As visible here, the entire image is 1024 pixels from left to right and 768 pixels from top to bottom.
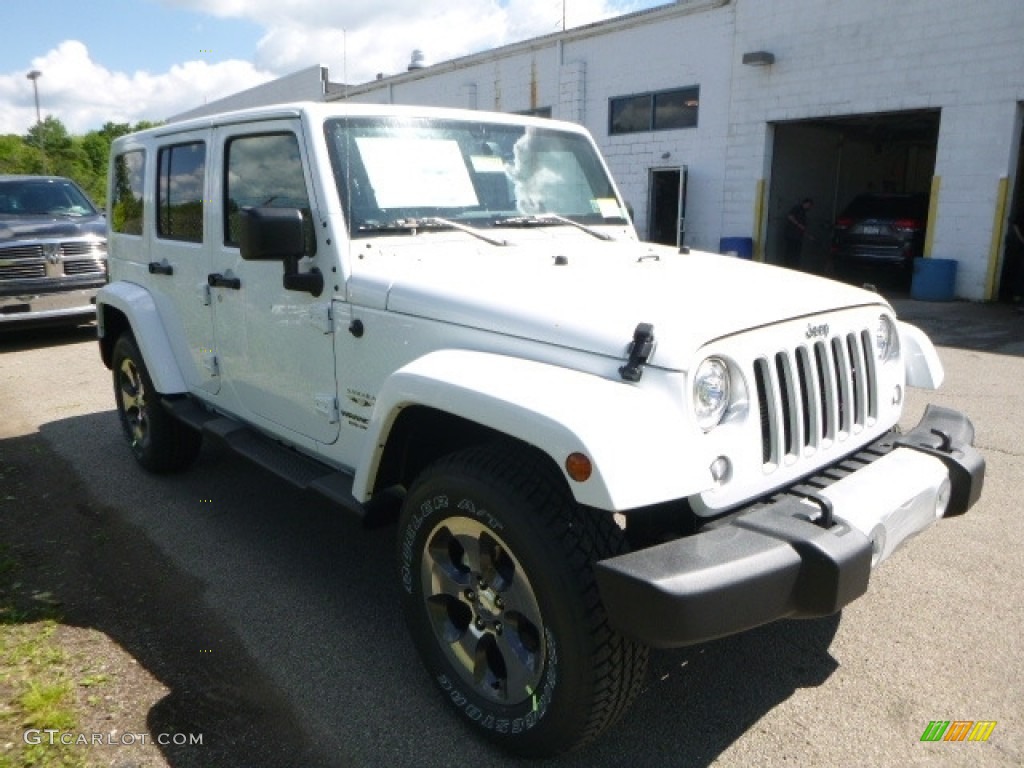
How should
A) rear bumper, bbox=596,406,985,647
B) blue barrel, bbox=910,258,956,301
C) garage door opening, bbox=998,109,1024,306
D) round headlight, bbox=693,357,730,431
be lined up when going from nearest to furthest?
rear bumper, bbox=596,406,985,647, round headlight, bbox=693,357,730,431, garage door opening, bbox=998,109,1024,306, blue barrel, bbox=910,258,956,301

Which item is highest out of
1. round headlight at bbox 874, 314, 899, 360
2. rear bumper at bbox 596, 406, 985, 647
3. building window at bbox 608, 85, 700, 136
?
building window at bbox 608, 85, 700, 136

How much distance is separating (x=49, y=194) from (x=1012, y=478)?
11.4m

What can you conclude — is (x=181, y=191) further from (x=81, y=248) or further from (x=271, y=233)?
(x=81, y=248)

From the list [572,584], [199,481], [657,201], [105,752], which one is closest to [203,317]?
[199,481]

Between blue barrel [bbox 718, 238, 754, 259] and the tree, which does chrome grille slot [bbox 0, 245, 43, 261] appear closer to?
blue barrel [bbox 718, 238, 754, 259]

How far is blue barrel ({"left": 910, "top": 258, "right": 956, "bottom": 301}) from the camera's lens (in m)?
13.2

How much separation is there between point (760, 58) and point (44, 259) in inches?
480

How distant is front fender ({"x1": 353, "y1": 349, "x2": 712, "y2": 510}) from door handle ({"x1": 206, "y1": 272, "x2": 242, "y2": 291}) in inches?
63.8

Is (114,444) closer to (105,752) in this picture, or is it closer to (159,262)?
(159,262)

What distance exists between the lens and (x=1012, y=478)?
4.86 m

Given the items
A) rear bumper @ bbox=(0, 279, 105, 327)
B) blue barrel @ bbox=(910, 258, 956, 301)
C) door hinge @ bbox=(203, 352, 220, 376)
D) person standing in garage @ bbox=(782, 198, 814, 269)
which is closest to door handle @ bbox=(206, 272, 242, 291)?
door hinge @ bbox=(203, 352, 220, 376)

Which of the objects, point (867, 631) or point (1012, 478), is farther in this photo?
point (1012, 478)

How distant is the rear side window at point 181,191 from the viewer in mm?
4141

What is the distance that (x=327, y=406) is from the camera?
3295 mm
